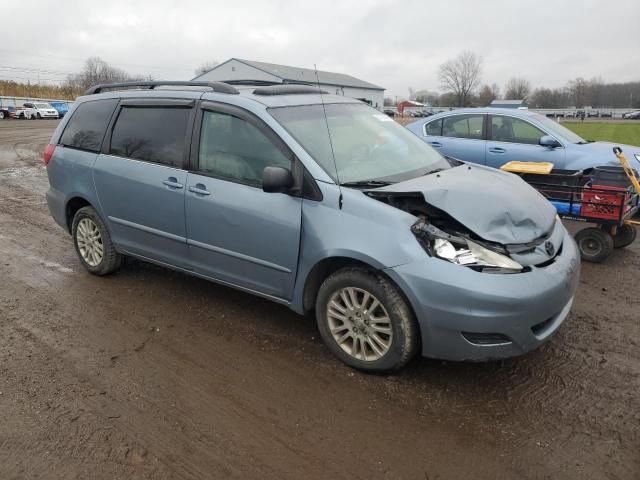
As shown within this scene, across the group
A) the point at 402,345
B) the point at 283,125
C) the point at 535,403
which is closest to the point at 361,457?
the point at 402,345

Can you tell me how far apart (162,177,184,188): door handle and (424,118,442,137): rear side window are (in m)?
5.76

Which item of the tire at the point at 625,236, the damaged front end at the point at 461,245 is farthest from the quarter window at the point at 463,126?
the damaged front end at the point at 461,245

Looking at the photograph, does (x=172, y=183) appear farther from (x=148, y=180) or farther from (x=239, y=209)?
(x=239, y=209)

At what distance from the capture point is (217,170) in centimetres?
414

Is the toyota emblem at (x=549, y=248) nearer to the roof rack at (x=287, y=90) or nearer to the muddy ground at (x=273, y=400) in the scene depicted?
the muddy ground at (x=273, y=400)

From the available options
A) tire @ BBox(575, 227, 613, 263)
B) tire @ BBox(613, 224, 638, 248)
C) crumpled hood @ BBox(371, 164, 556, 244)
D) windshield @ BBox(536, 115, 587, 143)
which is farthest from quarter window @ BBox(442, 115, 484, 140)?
crumpled hood @ BBox(371, 164, 556, 244)

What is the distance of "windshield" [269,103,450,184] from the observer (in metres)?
3.82

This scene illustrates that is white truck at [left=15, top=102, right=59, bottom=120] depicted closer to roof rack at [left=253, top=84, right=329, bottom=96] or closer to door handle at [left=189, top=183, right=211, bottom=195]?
roof rack at [left=253, top=84, right=329, bottom=96]

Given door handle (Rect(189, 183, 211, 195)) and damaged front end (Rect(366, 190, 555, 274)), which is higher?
door handle (Rect(189, 183, 211, 195))

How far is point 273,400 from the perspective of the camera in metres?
3.27

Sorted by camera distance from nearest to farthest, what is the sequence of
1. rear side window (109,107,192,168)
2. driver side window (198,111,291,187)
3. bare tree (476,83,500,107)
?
driver side window (198,111,291,187) < rear side window (109,107,192,168) < bare tree (476,83,500,107)

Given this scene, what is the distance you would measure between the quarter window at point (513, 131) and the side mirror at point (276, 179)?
5674mm

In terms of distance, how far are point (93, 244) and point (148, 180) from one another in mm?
1321

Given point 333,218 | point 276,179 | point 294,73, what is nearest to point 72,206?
point 276,179
